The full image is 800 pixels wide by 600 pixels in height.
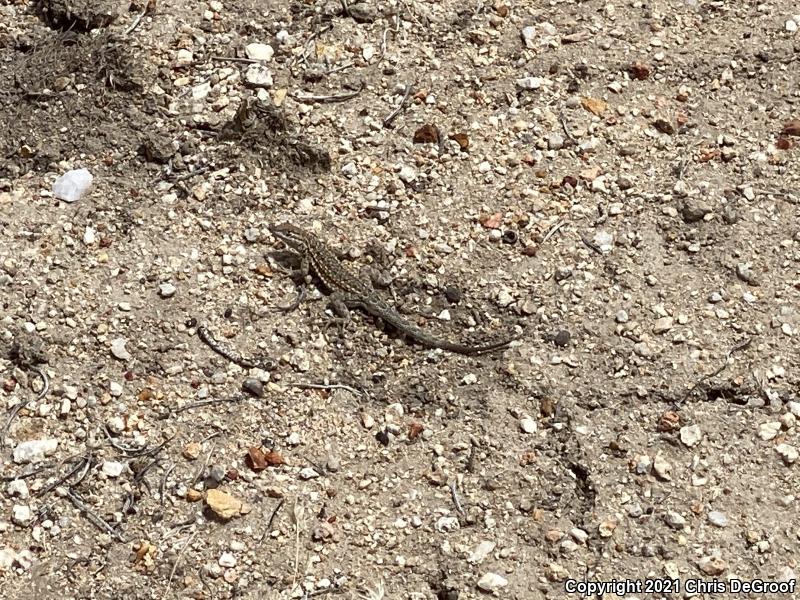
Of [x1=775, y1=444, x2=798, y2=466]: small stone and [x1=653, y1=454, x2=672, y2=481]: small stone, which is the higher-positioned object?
[x1=775, y1=444, x2=798, y2=466]: small stone

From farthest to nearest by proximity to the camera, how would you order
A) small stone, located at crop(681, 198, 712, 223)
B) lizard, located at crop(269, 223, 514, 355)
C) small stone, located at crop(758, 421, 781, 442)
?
1. small stone, located at crop(681, 198, 712, 223)
2. lizard, located at crop(269, 223, 514, 355)
3. small stone, located at crop(758, 421, 781, 442)

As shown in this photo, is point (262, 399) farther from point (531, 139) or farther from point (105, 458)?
point (531, 139)

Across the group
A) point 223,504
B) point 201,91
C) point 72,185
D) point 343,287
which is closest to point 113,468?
point 223,504

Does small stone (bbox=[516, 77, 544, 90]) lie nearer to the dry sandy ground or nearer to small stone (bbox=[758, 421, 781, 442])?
the dry sandy ground

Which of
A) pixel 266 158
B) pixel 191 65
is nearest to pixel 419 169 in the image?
pixel 266 158

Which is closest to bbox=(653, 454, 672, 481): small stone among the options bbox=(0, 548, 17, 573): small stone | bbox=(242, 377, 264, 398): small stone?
bbox=(242, 377, 264, 398): small stone

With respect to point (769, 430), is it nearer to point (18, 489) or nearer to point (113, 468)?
point (113, 468)
